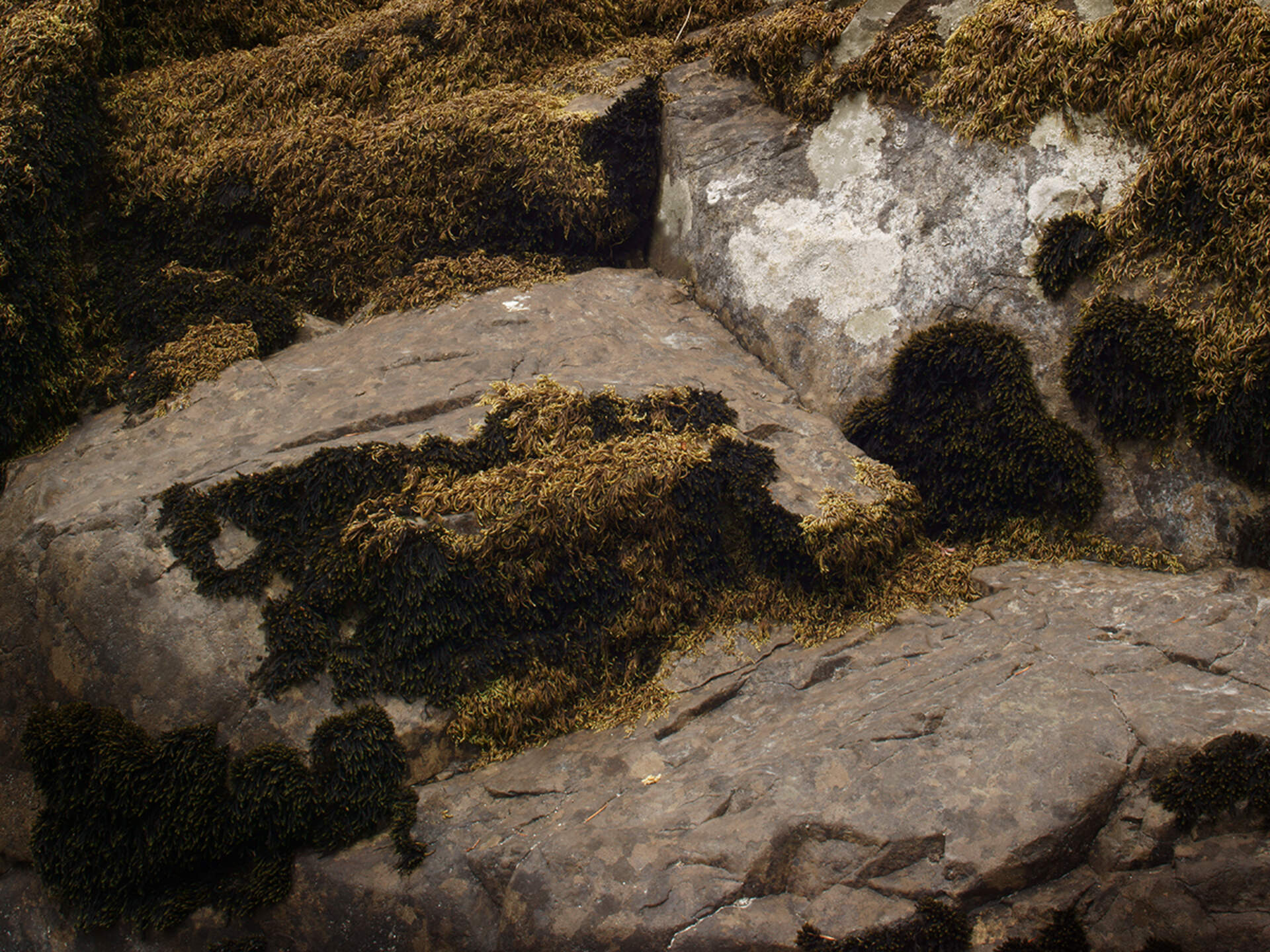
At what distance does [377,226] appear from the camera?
6098 millimetres

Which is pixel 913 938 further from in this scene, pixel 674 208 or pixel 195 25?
pixel 195 25

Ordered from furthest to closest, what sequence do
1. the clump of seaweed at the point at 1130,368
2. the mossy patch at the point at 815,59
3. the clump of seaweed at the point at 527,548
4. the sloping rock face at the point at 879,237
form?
the mossy patch at the point at 815,59
the sloping rock face at the point at 879,237
the clump of seaweed at the point at 1130,368
the clump of seaweed at the point at 527,548

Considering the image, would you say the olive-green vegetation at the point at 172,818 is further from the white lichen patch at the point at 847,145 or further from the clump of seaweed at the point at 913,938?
the white lichen patch at the point at 847,145

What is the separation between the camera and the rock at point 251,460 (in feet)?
13.2

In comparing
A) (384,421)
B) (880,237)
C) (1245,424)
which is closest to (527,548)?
(384,421)

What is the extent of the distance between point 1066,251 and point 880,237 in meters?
1.14

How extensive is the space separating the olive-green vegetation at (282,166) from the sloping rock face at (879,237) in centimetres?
64

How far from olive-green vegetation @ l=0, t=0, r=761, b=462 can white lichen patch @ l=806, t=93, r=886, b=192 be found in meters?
1.33

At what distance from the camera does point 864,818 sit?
3393mm

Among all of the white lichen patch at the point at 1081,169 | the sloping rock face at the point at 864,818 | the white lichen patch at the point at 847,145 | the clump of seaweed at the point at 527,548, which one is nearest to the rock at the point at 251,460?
the clump of seaweed at the point at 527,548

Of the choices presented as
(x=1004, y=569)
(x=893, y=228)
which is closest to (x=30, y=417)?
(x=893, y=228)

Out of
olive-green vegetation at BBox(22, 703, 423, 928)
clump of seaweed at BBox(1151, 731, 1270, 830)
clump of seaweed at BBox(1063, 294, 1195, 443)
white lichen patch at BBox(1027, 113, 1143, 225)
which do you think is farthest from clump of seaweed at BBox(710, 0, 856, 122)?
olive-green vegetation at BBox(22, 703, 423, 928)

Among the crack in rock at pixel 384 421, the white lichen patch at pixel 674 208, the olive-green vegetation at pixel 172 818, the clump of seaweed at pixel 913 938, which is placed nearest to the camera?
the clump of seaweed at pixel 913 938

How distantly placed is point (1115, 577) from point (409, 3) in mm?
6808
